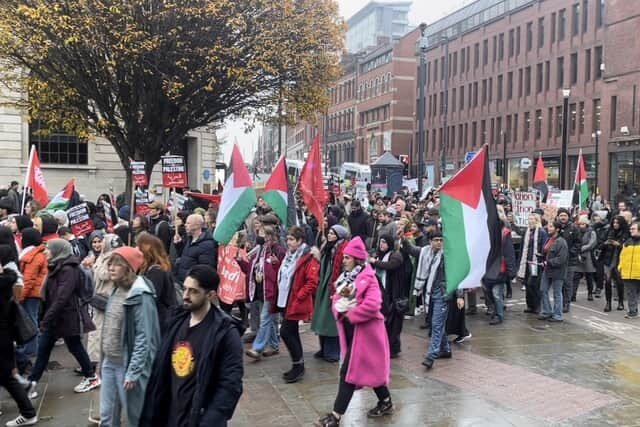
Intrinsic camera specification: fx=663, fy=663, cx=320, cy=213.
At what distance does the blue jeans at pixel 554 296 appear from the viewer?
35.4 feet

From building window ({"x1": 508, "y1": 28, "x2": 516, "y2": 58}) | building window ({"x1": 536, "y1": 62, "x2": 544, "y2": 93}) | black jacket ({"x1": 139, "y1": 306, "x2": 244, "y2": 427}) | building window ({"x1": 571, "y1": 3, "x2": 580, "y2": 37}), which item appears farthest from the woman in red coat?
building window ({"x1": 508, "y1": 28, "x2": 516, "y2": 58})

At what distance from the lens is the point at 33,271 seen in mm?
7180

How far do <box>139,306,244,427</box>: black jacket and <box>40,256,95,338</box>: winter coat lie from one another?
2645 millimetres

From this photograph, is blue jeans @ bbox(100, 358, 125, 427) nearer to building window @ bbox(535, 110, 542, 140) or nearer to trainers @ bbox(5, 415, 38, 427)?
trainers @ bbox(5, 415, 38, 427)

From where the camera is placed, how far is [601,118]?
145 ft

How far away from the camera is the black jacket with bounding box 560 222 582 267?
1173cm

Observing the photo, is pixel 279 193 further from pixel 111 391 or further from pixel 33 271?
pixel 111 391

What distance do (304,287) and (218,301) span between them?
1.55 meters

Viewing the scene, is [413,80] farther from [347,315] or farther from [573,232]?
[347,315]

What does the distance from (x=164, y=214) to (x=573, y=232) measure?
24.5 feet

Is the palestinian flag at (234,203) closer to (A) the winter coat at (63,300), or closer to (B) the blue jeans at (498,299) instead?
(A) the winter coat at (63,300)

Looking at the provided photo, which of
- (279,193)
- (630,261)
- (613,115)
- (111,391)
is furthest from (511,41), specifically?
(111,391)

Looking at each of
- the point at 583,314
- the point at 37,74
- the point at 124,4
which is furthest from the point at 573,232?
the point at 37,74

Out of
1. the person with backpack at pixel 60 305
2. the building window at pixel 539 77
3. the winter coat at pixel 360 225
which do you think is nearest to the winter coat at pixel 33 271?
the person with backpack at pixel 60 305
